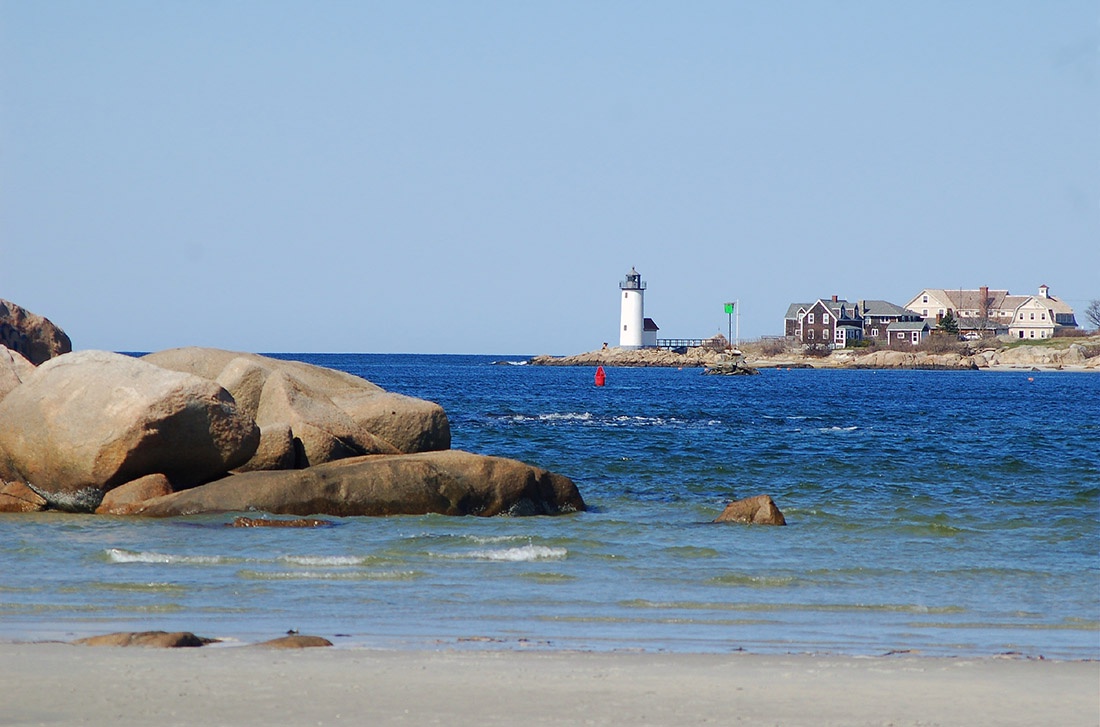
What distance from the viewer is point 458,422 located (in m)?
39.4

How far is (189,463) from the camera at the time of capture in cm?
1611

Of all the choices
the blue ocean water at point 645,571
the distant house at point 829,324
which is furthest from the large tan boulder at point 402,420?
the distant house at point 829,324

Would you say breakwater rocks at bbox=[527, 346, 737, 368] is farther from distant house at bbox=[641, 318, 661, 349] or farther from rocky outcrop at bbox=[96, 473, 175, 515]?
rocky outcrop at bbox=[96, 473, 175, 515]

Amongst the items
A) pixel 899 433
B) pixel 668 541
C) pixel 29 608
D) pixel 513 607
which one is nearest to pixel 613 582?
pixel 513 607

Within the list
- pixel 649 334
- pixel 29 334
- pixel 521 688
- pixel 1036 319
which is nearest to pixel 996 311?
pixel 1036 319

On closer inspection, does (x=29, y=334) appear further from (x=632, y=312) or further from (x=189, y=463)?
(x=632, y=312)

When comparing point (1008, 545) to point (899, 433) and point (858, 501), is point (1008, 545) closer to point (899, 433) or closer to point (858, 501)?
point (858, 501)

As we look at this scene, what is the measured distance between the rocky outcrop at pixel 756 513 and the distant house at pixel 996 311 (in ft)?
422

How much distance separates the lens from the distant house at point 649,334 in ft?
445

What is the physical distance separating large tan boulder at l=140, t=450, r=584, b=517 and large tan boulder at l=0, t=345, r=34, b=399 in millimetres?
3611

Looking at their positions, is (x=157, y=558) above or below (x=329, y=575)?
above

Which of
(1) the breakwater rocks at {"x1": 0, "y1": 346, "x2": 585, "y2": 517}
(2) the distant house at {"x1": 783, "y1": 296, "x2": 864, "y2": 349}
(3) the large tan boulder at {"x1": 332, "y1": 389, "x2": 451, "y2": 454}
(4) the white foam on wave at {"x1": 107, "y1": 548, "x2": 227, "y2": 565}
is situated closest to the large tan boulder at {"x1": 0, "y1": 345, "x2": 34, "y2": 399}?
(1) the breakwater rocks at {"x1": 0, "y1": 346, "x2": 585, "y2": 517}

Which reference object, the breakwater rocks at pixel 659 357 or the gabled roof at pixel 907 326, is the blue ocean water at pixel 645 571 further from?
the gabled roof at pixel 907 326

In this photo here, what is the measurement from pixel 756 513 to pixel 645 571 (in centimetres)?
405
